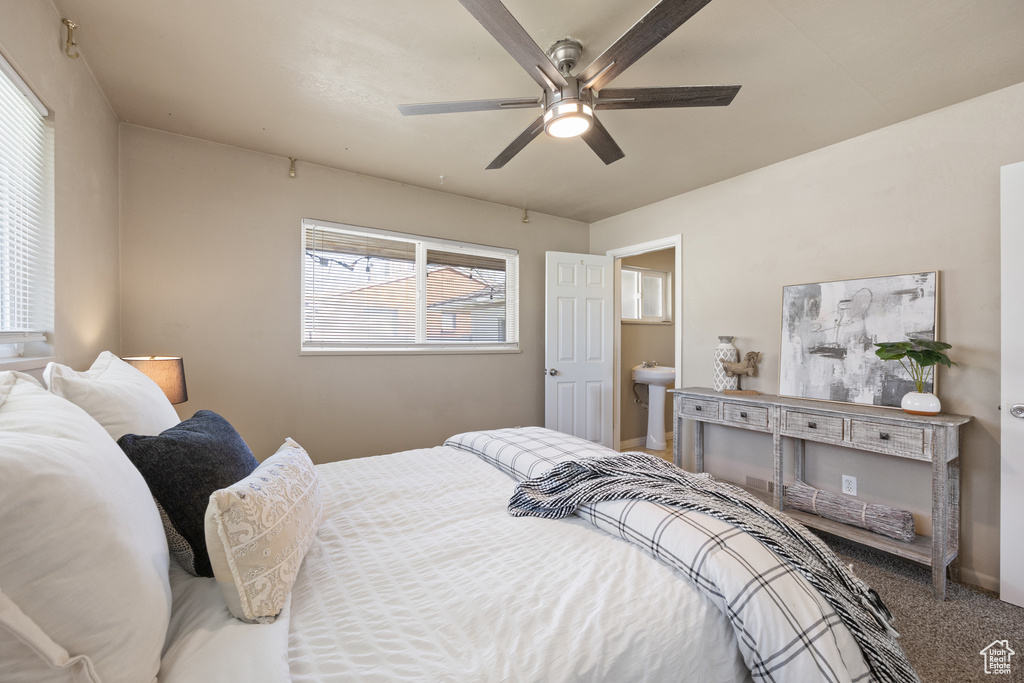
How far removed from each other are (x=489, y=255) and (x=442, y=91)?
189cm

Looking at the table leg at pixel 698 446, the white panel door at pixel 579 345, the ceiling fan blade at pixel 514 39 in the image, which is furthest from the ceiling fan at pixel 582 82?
the table leg at pixel 698 446

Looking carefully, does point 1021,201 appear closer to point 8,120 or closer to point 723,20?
point 723,20

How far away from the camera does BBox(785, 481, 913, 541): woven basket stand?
2227 mm

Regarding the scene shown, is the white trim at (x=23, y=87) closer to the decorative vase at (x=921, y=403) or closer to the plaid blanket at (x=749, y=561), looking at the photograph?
the plaid blanket at (x=749, y=561)

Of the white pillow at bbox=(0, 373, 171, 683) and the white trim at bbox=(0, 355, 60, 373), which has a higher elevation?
the white trim at bbox=(0, 355, 60, 373)

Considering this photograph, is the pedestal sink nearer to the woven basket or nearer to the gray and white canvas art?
the gray and white canvas art

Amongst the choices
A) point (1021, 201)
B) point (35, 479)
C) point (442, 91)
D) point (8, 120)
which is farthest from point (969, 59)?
point (8, 120)

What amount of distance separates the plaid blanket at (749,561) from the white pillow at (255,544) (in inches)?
27.6

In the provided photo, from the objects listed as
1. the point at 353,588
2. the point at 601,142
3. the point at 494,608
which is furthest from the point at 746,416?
the point at 353,588

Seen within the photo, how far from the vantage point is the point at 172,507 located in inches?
37.9

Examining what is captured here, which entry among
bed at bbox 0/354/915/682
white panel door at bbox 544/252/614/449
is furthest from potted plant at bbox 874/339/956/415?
white panel door at bbox 544/252/614/449

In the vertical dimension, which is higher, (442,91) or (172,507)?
(442,91)

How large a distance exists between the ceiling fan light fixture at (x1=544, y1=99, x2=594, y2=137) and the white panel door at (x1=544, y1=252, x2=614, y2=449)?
2188 millimetres

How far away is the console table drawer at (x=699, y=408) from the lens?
9.98 feet
